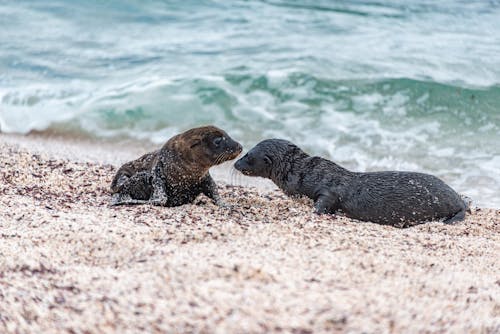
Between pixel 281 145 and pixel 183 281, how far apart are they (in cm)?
389

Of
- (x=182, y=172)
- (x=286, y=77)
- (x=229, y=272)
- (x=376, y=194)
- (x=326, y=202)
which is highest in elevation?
(x=229, y=272)

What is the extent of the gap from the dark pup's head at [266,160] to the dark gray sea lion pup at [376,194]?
0.35 feet

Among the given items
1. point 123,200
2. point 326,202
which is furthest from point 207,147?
point 326,202

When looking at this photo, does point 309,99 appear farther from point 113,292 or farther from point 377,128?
point 113,292

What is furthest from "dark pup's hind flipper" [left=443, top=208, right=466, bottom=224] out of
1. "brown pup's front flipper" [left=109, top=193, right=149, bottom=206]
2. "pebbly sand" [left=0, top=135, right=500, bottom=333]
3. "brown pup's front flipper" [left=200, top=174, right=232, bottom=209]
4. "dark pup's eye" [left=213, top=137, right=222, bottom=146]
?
"brown pup's front flipper" [left=109, top=193, right=149, bottom=206]

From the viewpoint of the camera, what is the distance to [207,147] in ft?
20.3

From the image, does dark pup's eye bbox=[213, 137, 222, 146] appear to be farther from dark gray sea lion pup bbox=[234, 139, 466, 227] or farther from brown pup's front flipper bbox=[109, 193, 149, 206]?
dark gray sea lion pup bbox=[234, 139, 466, 227]

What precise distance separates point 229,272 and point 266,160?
362 cm

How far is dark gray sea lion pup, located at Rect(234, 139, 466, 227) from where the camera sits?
648 centimetres

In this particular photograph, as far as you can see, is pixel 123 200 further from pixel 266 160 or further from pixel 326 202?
pixel 326 202

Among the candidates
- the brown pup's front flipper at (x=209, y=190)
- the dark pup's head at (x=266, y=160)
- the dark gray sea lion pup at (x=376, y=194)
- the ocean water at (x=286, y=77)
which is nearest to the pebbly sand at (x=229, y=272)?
the brown pup's front flipper at (x=209, y=190)

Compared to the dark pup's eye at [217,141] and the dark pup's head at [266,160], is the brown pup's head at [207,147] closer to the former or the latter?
the dark pup's eye at [217,141]

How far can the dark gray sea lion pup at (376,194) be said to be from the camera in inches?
255

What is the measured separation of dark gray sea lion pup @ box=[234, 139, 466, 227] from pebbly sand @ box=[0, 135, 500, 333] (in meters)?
0.33
